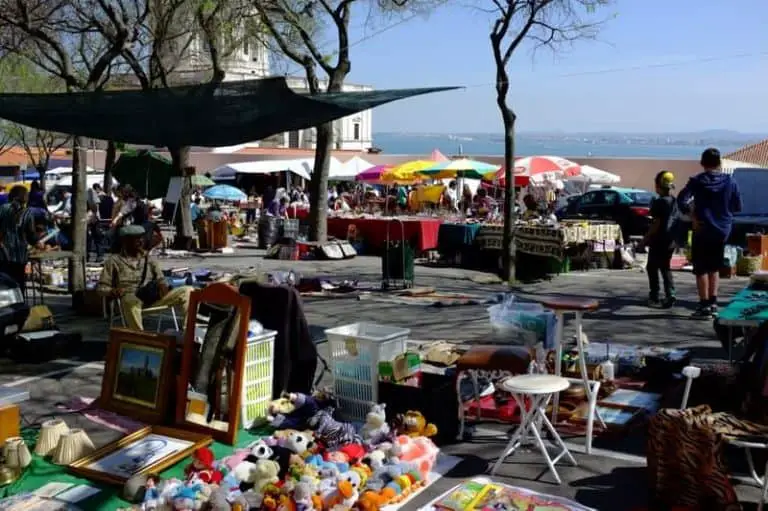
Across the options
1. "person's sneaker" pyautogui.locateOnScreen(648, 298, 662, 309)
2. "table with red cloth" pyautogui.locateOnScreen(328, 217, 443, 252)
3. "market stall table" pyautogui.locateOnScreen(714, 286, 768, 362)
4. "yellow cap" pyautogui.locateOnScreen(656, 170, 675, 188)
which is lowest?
"person's sneaker" pyautogui.locateOnScreen(648, 298, 662, 309)

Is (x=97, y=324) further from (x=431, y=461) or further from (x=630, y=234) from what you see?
(x=630, y=234)

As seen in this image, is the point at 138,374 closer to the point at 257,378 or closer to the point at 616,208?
the point at 257,378

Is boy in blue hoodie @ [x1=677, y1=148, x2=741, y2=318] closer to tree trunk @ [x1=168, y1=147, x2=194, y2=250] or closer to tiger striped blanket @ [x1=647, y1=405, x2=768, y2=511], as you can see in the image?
tiger striped blanket @ [x1=647, y1=405, x2=768, y2=511]

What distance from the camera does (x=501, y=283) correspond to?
46.4ft

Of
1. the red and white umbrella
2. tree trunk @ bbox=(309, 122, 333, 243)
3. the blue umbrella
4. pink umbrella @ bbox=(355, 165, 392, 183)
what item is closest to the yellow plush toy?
tree trunk @ bbox=(309, 122, 333, 243)

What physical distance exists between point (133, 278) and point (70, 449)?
3.05 m

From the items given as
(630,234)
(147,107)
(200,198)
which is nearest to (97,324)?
(147,107)

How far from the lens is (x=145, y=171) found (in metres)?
22.4

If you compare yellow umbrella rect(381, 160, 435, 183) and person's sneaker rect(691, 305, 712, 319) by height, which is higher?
yellow umbrella rect(381, 160, 435, 183)

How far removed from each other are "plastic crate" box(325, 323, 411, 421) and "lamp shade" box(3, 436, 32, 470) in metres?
2.20

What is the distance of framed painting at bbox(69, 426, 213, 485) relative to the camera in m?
5.08

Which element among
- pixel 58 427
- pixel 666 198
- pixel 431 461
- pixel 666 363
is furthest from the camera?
pixel 666 198

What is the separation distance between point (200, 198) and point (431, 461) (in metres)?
27.1

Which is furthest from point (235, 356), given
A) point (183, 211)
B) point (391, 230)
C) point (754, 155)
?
point (754, 155)
